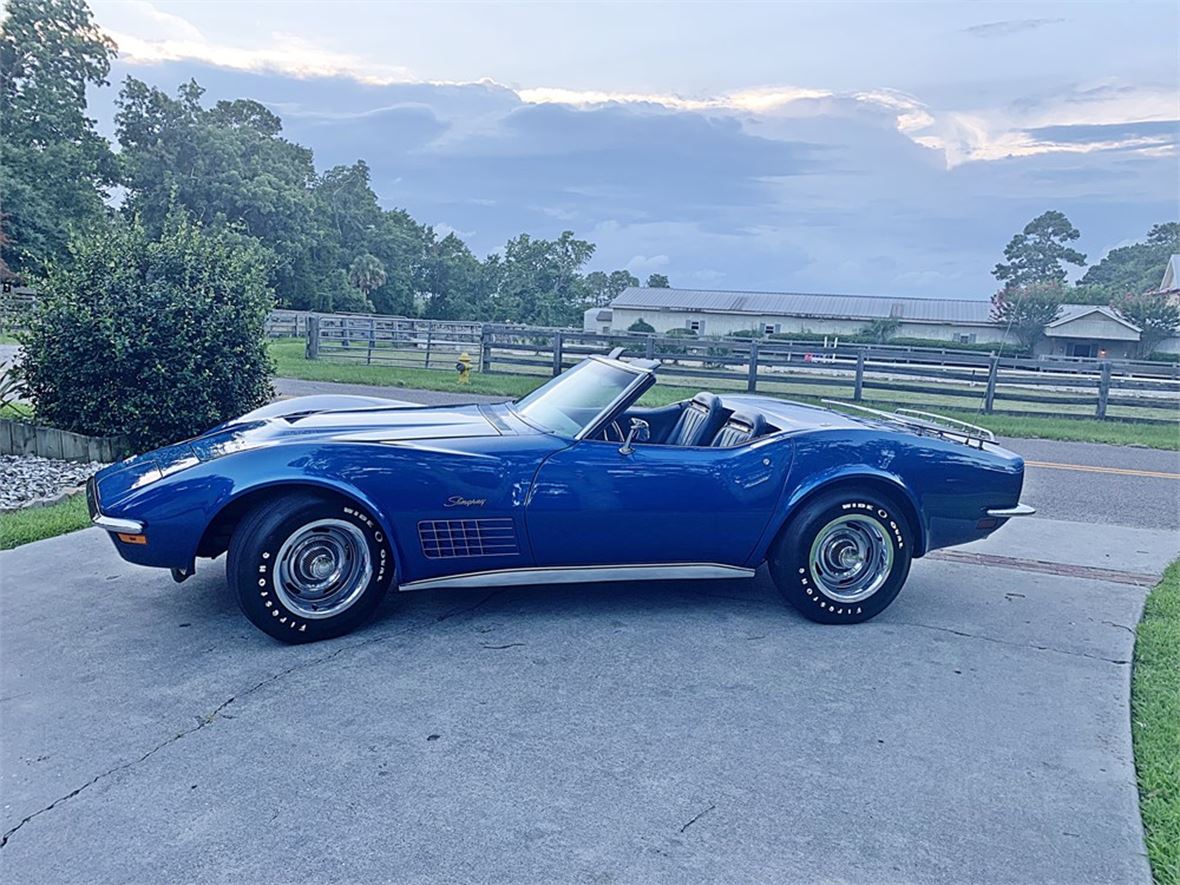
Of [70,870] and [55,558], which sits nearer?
[70,870]

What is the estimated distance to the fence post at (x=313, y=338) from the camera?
67.3 ft

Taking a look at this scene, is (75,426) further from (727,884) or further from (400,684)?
(727,884)

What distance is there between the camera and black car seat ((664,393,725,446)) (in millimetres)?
4516

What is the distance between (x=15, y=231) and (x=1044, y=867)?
40.5 meters

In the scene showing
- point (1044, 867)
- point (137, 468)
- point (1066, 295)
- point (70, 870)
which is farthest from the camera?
point (1066, 295)

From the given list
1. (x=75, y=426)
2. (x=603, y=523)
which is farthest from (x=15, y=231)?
(x=603, y=523)

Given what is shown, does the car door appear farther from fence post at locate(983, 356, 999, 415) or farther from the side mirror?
fence post at locate(983, 356, 999, 415)

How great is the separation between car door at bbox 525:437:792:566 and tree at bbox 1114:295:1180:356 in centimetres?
4216

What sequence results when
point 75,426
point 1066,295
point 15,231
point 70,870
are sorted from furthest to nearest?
point 1066,295, point 15,231, point 75,426, point 70,870

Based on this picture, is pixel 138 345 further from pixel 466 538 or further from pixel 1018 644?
pixel 1018 644

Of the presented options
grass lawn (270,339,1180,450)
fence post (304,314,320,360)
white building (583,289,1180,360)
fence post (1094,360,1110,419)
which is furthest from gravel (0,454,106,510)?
white building (583,289,1180,360)

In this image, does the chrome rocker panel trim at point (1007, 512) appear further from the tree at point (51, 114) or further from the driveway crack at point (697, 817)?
the tree at point (51, 114)

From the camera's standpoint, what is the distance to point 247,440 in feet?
13.0

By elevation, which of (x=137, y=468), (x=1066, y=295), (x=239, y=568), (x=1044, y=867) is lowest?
(x=1044, y=867)
